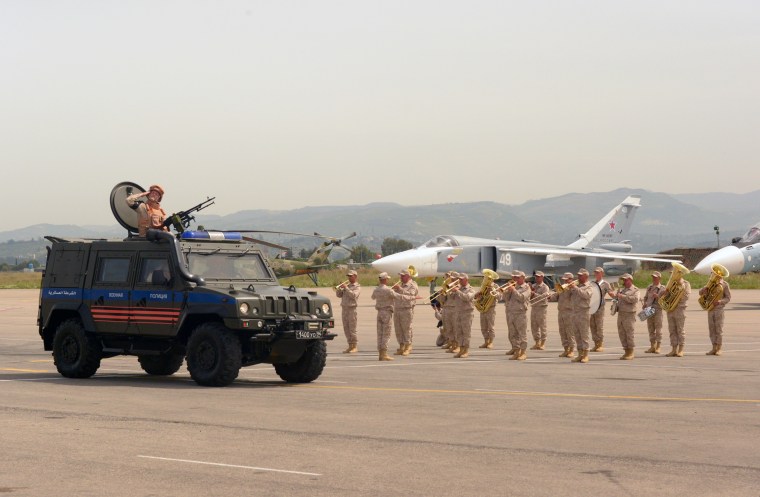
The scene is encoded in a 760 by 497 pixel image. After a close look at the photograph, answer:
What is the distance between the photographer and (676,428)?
1276cm

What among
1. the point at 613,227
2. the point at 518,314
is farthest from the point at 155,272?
the point at 613,227

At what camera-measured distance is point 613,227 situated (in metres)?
63.1

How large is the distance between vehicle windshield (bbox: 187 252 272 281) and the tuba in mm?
7991

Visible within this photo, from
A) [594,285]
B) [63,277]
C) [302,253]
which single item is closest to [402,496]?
[63,277]

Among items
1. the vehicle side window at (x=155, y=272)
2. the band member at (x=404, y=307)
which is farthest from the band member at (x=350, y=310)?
the vehicle side window at (x=155, y=272)

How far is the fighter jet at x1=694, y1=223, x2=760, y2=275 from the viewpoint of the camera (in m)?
41.6

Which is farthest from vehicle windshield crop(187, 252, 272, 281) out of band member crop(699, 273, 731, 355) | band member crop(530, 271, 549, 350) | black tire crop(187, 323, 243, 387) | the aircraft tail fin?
the aircraft tail fin

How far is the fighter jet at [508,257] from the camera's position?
46250mm

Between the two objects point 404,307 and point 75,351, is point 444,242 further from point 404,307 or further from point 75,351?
point 75,351

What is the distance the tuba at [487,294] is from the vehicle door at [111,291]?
9.46 m

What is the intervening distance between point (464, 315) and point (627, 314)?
3.30 meters

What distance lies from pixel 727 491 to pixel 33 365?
52.0 ft

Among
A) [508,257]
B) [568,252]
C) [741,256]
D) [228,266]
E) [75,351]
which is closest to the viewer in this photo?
[228,266]

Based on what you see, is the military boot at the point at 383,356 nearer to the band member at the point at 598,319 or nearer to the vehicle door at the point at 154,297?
the band member at the point at 598,319
